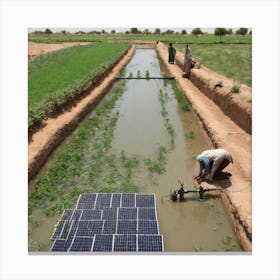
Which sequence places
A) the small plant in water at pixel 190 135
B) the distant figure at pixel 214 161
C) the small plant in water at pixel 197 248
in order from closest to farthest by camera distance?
the small plant in water at pixel 197 248 → the distant figure at pixel 214 161 → the small plant in water at pixel 190 135

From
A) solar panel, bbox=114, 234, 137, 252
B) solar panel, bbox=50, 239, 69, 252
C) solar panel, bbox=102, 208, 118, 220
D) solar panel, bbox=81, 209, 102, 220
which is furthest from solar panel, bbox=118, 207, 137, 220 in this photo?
solar panel, bbox=50, 239, 69, 252

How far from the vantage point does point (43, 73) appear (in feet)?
67.1

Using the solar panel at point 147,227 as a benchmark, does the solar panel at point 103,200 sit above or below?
above

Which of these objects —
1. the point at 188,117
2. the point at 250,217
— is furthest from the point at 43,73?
the point at 250,217

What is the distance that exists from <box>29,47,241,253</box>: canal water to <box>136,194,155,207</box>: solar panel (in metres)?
0.33

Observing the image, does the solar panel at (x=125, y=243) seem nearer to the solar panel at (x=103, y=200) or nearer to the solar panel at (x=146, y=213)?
the solar panel at (x=146, y=213)

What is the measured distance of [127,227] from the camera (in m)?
6.63

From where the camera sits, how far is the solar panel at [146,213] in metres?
7.02

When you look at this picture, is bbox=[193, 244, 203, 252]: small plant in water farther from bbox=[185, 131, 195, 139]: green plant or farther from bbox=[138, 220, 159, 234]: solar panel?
bbox=[185, 131, 195, 139]: green plant

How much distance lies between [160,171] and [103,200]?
92.4 inches

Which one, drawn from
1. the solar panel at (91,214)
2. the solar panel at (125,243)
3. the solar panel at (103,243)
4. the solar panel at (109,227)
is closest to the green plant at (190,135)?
the solar panel at (91,214)

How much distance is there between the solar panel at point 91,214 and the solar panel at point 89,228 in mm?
187

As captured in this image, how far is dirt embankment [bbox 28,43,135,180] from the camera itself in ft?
31.6

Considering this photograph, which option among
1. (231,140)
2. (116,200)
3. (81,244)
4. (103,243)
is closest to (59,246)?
(81,244)
